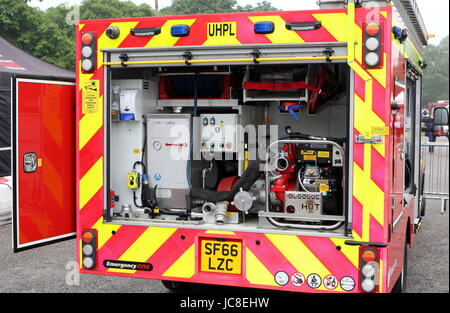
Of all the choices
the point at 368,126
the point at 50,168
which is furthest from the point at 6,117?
the point at 368,126

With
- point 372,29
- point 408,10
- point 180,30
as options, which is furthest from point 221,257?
point 408,10

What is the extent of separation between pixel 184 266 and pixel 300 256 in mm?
868

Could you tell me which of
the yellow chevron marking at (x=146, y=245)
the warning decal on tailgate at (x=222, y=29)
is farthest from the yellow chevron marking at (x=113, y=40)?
the yellow chevron marking at (x=146, y=245)

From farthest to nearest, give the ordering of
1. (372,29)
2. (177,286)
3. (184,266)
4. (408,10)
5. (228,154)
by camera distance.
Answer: (177,286)
(408,10)
(228,154)
(184,266)
(372,29)

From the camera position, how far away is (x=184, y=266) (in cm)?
434

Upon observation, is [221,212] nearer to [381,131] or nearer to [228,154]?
[228,154]

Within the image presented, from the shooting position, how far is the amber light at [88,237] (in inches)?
177

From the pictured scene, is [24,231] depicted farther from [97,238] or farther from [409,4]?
[409,4]

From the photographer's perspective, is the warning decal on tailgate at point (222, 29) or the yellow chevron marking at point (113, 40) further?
the yellow chevron marking at point (113, 40)

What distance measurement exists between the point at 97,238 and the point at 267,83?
1761mm

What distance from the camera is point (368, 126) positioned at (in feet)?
12.6

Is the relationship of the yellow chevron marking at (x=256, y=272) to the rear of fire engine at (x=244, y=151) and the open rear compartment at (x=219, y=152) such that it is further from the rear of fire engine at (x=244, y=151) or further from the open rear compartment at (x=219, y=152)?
the open rear compartment at (x=219, y=152)

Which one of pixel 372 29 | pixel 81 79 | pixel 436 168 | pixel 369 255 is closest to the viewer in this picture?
pixel 372 29

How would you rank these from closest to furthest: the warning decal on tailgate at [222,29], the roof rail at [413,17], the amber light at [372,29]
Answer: the amber light at [372,29]
the warning decal on tailgate at [222,29]
the roof rail at [413,17]
